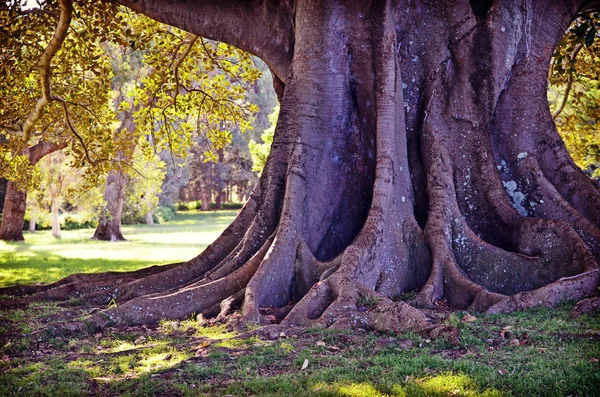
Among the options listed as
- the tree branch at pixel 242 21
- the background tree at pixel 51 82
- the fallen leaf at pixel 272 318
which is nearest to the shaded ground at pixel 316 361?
the fallen leaf at pixel 272 318

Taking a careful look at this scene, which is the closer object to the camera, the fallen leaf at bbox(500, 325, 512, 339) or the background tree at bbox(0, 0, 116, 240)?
the fallen leaf at bbox(500, 325, 512, 339)

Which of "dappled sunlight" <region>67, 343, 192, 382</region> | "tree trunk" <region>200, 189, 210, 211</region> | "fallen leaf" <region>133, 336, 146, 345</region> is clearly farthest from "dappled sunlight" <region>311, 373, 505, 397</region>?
"tree trunk" <region>200, 189, 210, 211</region>

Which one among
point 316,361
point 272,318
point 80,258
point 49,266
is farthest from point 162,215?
point 316,361

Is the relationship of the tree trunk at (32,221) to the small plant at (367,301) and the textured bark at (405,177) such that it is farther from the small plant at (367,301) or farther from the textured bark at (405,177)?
the small plant at (367,301)

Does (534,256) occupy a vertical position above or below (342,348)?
above

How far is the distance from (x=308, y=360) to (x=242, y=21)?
21.7 ft

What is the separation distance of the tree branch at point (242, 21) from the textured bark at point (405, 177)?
0.05 metres

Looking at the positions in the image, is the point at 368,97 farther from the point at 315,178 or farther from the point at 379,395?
the point at 379,395

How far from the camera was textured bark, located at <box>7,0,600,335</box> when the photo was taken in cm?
791

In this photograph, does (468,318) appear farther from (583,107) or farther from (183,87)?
(583,107)

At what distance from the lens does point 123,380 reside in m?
5.25

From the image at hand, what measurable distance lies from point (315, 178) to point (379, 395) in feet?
15.4

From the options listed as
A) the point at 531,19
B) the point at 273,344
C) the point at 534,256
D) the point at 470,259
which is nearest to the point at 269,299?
the point at 273,344

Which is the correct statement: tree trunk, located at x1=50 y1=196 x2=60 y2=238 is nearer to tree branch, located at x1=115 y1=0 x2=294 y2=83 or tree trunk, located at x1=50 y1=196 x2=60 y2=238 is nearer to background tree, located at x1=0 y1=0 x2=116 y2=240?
background tree, located at x1=0 y1=0 x2=116 y2=240
